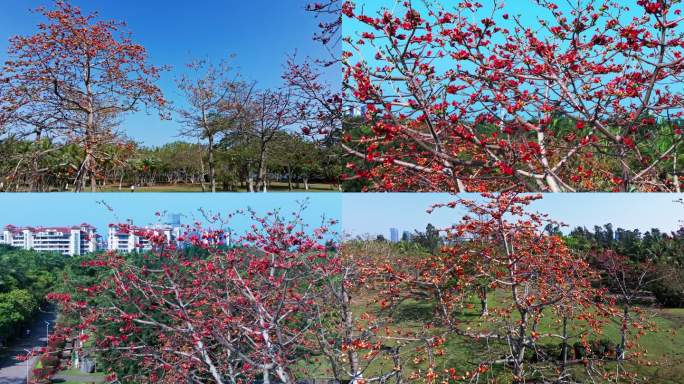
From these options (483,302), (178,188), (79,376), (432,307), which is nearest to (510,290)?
(483,302)

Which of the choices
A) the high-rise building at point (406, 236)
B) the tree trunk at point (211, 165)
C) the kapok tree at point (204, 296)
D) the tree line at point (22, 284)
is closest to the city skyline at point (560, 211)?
the high-rise building at point (406, 236)

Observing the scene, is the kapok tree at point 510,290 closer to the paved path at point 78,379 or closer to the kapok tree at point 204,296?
the kapok tree at point 204,296

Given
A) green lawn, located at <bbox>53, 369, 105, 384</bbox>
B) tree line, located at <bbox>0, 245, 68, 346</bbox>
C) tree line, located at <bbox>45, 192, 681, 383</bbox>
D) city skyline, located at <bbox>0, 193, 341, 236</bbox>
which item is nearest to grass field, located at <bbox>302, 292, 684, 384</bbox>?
tree line, located at <bbox>45, 192, 681, 383</bbox>

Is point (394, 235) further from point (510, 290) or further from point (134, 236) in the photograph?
point (134, 236)

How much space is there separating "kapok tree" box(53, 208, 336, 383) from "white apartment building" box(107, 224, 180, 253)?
0.05 metres

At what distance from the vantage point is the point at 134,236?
3.76 metres

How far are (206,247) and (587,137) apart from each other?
2286mm

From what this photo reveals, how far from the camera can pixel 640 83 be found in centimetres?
281

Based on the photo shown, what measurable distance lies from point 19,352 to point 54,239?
72 cm

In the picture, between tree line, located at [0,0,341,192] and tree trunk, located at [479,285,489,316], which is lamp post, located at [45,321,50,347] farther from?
tree trunk, located at [479,285,489,316]

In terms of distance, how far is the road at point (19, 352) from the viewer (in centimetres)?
358

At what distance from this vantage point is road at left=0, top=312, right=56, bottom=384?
3584mm

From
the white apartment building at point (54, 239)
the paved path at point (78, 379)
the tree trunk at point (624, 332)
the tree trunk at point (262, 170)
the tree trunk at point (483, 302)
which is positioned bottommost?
the paved path at point (78, 379)

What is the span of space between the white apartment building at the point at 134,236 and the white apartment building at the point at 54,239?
122 mm
